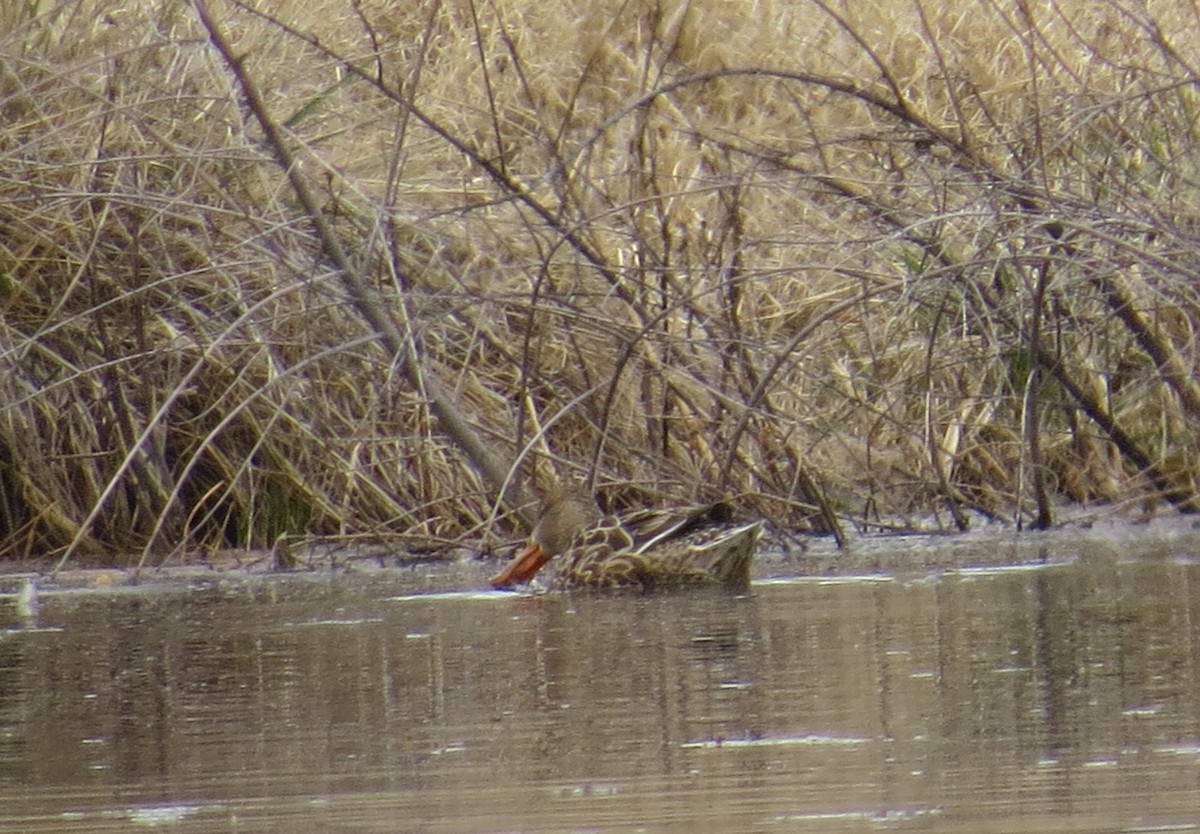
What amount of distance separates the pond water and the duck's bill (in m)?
0.20

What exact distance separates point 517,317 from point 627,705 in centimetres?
447

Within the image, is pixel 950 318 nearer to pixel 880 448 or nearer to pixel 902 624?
pixel 880 448

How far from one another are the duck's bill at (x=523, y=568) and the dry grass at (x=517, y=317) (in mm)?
396

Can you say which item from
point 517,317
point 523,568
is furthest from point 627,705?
point 517,317

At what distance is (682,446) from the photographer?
26.9 feet

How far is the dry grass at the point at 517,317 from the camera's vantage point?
745cm

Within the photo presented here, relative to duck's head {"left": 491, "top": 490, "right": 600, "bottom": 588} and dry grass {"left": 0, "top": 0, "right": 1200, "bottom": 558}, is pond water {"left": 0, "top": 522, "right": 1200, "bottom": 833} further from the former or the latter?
dry grass {"left": 0, "top": 0, "right": 1200, "bottom": 558}

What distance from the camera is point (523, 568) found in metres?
6.90

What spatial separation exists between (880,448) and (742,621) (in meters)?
2.83

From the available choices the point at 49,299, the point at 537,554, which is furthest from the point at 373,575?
the point at 49,299

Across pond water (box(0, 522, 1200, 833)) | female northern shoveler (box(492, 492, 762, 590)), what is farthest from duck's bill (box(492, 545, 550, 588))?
pond water (box(0, 522, 1200, 833))

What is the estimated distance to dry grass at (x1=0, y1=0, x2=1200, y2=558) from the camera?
7.45 metres

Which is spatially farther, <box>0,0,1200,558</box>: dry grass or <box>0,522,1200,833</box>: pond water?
<box>0,0,1200,558</box>: dry grass

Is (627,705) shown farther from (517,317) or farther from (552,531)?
(517,317)
